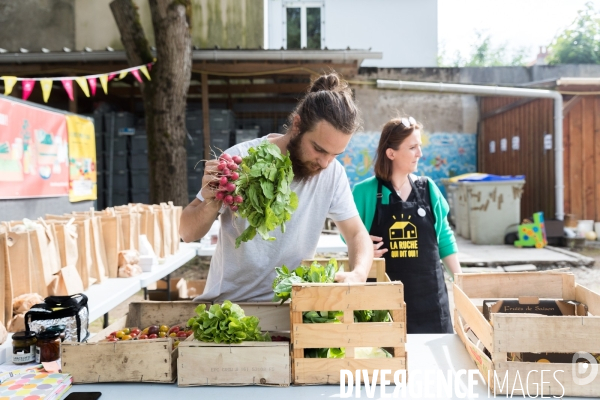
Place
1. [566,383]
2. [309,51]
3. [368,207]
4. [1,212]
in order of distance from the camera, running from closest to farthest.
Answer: [566,383], [368,207], [1,212], [309,51]

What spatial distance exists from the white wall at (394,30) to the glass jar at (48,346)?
15.7 metres

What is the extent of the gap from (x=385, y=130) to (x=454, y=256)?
0.93 meters

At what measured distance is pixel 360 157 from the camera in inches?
537

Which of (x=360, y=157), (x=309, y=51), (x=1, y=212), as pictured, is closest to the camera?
(x=1, y=212)

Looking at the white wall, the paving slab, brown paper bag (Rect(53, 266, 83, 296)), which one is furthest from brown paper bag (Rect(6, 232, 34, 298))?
the white wall

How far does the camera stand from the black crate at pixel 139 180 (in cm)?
1116

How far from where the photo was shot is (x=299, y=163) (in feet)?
7.99

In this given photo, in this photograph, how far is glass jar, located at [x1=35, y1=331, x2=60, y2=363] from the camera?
6.98ft

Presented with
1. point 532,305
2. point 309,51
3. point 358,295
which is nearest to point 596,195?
point 309,51

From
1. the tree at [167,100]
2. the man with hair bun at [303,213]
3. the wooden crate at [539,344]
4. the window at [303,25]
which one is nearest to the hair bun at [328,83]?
the man with hair bun at [303,213]

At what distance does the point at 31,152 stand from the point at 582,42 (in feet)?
95.9

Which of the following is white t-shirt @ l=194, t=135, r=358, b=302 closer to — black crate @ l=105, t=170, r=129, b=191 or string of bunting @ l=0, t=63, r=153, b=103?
string of bunting @ l=0, t=63, r=153, b=103

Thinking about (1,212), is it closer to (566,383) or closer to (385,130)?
(385,130)

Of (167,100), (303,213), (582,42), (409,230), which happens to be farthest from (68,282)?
(582,42)
